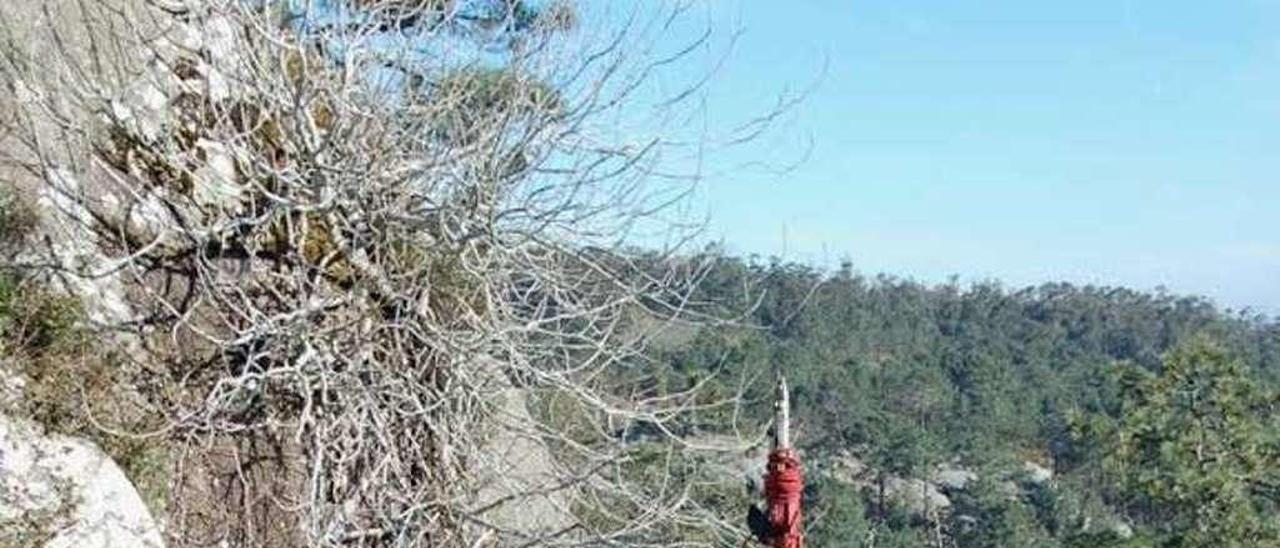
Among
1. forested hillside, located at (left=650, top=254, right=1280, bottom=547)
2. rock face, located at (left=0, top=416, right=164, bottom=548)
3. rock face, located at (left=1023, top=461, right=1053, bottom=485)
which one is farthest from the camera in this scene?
rock face, located at (left=1023, top=461, right=1053, bottom=485)

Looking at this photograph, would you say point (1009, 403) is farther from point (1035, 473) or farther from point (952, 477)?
point (952, 477)

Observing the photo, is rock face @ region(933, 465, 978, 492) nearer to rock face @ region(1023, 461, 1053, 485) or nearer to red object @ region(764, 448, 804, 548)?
rock face @ region(1023, 461, 1053, 485)

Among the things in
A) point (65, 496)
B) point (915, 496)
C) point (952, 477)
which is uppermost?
point (952, 477)

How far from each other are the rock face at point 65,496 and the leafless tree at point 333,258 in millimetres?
204

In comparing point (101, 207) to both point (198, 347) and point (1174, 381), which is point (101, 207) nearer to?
Answer: point (198, 347)

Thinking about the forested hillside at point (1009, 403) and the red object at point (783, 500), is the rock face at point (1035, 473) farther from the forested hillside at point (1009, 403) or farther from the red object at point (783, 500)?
the red object at point (783, 500)

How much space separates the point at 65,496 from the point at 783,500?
182 centimetres

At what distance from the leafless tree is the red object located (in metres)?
0.37

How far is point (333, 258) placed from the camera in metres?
3.84

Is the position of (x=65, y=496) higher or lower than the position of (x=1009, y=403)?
lower

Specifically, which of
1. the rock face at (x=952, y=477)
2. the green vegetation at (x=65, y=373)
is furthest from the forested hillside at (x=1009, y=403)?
the green vegetation at (x=65, y=373)

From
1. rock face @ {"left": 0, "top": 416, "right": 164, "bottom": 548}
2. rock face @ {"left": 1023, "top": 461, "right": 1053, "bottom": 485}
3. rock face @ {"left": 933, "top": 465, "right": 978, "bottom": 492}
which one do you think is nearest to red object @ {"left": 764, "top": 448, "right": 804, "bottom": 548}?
rock face @ {"left": 0, "top": 416, "right": 164, "bottom": 548}

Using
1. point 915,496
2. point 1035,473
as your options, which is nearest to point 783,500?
point 915,496

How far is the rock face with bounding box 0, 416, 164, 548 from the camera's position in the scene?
9.41ft
